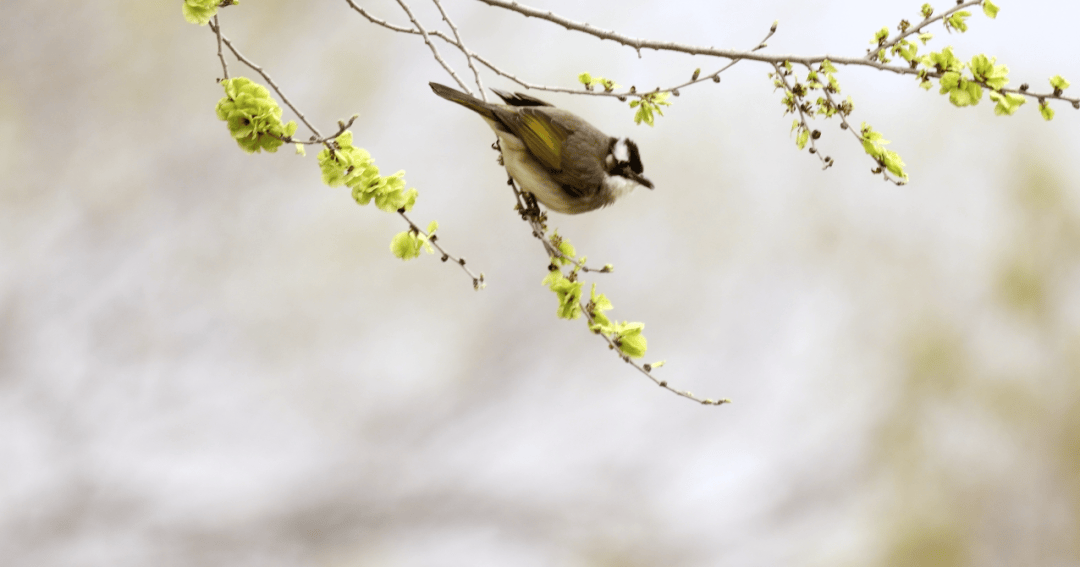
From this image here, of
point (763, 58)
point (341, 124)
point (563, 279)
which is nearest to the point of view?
point (341, 124)

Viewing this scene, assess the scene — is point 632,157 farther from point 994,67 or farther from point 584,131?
point 994,67

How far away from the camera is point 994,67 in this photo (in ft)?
4.09

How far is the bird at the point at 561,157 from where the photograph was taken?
1.51m

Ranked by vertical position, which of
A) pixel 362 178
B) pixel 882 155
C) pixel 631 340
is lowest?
pixel 631 340

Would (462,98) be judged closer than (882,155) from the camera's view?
No

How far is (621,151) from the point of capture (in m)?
1.56

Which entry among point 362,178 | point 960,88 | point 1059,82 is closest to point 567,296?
point 362,178

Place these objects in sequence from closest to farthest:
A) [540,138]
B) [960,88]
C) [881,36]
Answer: [960,88] → [881,36] → [540,138]

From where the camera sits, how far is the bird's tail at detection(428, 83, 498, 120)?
55.9 inches

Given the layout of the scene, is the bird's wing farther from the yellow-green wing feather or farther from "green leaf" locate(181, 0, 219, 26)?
"green leaf" locate(181, 0, 219, 26)

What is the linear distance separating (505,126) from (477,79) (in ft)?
0.40

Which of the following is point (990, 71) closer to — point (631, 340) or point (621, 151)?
point (621, 151)

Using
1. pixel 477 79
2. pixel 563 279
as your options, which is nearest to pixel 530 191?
pixel 477 79

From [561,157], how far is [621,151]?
144 mm
